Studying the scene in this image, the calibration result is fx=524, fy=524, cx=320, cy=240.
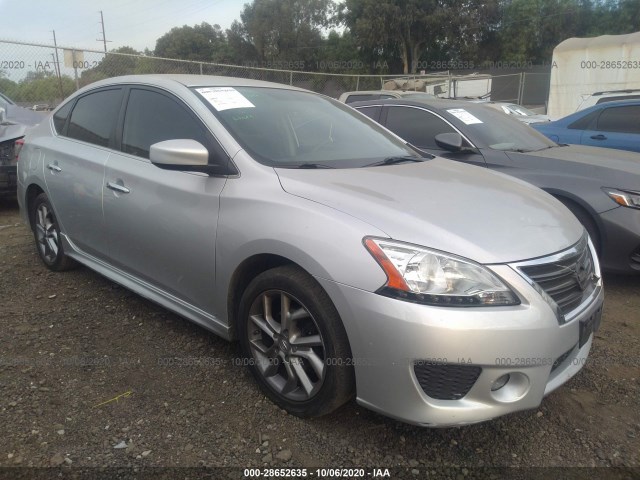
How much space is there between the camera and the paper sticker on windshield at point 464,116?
491 centimetres

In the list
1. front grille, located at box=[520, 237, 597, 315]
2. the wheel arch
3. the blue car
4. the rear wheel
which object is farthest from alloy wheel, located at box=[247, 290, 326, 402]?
the blue car

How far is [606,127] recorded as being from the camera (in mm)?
6914

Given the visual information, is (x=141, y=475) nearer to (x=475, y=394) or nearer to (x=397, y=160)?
(x=475, y=394)

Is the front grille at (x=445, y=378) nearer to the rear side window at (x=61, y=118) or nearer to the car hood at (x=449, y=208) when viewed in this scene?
the car hood at (x=449, y=208)

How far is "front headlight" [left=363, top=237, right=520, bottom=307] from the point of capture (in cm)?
195

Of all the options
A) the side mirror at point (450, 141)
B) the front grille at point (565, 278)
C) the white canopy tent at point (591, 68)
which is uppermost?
the white canopy tent at point (591, 68)

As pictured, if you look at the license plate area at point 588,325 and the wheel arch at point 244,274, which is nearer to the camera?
the license plate area at point 588,325

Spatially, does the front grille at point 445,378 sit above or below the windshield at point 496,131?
below

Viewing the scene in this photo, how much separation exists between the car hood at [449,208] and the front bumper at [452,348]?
185 millimetres

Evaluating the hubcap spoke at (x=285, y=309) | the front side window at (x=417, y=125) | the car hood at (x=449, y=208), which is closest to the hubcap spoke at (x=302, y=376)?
the hubcap spoke at (x=285, y=309)

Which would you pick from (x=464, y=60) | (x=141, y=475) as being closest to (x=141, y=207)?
(x=141, y=475)

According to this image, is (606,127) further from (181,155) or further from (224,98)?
(181,155)

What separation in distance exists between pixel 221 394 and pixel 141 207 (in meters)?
1.14

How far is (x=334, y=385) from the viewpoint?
2170 mm
